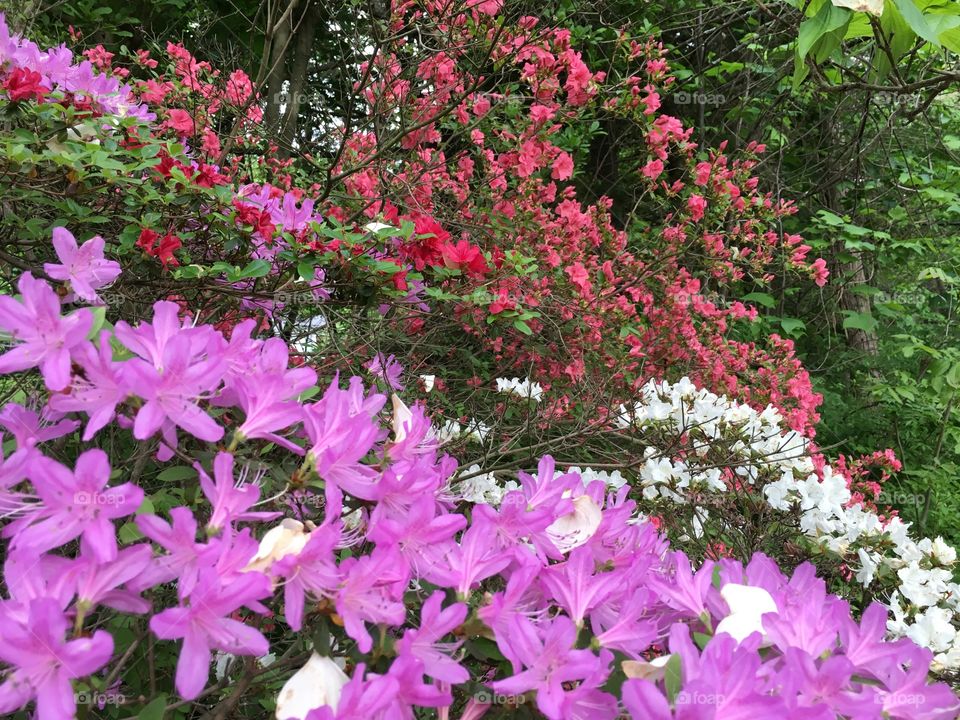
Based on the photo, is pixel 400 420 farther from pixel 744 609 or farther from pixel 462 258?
pixel 462 258

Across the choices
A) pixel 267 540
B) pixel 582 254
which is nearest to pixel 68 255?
pixel 267 540

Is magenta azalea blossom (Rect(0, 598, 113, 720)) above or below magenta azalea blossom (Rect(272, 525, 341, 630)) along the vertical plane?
below

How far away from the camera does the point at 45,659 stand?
0.55 m

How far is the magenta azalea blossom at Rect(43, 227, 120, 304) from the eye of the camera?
96cm

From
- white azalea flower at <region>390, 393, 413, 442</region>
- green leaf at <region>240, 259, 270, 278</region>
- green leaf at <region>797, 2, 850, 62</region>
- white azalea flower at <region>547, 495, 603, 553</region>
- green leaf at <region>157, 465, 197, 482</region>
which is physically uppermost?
green leaf at <region>797, 2, 850, 62</region>

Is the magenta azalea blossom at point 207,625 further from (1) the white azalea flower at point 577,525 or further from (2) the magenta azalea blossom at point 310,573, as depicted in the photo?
(1) the white azalea flower at point 577,525

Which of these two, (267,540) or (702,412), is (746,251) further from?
(267,540)

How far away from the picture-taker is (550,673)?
2.13ft

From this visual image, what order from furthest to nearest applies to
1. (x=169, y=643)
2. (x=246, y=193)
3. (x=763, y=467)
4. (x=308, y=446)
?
(x=763, y=467) → (x=246, y=193) → (x=169, y=643) → (x=308, y=446)

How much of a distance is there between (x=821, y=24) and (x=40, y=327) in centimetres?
130

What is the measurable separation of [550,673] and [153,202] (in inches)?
59.4
